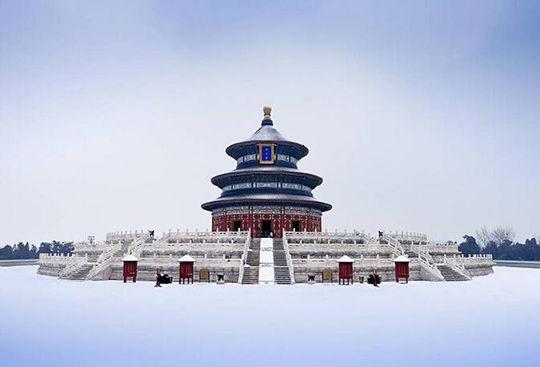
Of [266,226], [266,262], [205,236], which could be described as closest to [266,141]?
[266,226]

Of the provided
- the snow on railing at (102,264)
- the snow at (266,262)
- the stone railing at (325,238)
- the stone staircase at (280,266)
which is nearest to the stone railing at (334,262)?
the stone staircase at (280,266)

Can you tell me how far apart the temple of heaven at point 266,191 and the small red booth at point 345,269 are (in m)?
21.4

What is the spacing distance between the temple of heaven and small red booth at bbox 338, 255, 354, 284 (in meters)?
21.4

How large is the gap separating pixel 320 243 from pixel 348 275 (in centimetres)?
940

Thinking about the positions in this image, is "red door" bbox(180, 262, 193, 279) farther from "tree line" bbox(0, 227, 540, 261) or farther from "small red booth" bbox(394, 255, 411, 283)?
"tree line" bbox(0, 227, 540, 261)

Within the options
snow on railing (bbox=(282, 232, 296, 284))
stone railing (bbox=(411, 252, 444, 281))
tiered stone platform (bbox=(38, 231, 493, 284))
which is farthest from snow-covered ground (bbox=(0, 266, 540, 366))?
stone railing (bbox=(411, 252, 444, 281))

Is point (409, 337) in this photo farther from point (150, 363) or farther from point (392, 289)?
point (392, 289)

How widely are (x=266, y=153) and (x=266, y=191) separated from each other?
5.86 meters

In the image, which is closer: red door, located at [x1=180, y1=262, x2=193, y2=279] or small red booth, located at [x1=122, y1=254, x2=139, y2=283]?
red door, located at [x1=180, y1=262, x2=193, y2=279]

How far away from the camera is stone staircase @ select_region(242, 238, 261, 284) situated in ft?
113

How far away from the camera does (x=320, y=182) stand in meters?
64.7

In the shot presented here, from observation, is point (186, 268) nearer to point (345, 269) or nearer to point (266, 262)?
point (266, 262)

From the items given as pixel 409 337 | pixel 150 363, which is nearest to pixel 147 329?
pixel 150 363

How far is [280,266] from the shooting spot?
3675 centimetres
